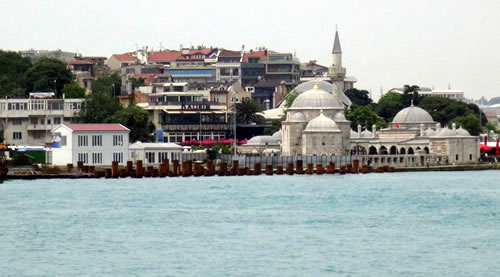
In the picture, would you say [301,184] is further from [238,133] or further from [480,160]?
[238,133]

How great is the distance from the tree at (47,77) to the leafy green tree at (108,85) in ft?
9.33

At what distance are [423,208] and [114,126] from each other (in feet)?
115

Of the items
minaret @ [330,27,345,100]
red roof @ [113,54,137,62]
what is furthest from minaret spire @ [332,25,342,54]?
red roof @ [113,54,137,62]

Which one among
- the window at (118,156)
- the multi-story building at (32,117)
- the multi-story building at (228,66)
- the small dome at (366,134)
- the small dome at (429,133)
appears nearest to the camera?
the window at (118,156)

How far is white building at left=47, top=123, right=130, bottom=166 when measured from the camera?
100 meters

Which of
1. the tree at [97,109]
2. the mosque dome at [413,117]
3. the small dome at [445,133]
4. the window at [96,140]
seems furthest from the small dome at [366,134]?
the window at [96,140]

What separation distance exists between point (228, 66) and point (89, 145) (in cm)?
7299

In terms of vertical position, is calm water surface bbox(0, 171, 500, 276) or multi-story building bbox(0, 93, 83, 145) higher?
multi-story building bbox(0, 93, 83, 145)

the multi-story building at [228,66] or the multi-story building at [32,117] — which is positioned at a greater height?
the multi-story building at [228,66]

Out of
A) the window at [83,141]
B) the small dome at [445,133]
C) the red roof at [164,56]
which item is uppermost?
the red roof at [164,56]

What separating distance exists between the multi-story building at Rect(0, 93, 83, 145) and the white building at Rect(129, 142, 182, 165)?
12031 mm

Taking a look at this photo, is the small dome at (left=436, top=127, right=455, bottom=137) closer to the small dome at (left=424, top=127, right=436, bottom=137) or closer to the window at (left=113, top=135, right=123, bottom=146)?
the small dome at (left=424, top=127, right=436, bottom=137)

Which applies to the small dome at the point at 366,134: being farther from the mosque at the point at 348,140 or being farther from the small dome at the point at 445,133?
the small dome at the point at 445,133

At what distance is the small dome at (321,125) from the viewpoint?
356ft
